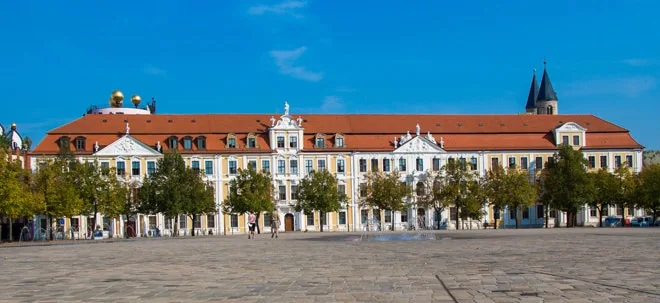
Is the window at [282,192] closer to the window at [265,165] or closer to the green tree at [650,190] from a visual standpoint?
the window at [265,165]

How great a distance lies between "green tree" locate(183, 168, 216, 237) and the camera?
3342 inches

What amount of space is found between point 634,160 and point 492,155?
17.9 meters

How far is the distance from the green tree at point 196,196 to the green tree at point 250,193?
2.88m

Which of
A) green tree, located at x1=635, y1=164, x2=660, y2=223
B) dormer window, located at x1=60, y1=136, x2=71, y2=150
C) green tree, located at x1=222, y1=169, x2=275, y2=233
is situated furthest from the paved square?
green tree, located at x1=635, y1=164, x2=660, y2=223

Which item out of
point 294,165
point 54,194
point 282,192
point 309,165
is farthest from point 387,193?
point 54,194

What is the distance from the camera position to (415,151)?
99.4 meters

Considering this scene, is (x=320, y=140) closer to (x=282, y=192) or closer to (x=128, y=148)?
(x=282, y=192)

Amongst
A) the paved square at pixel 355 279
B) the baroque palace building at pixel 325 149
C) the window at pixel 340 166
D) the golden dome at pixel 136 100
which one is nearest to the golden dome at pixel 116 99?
the golden dome at pixel 136 100

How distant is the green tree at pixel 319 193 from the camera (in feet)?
300

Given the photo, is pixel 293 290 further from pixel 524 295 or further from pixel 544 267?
pixel 544 267

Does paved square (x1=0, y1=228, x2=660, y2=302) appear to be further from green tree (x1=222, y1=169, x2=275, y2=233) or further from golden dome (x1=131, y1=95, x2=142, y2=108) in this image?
golden dome (x1=131, y1=95, x2=142, y2=108)

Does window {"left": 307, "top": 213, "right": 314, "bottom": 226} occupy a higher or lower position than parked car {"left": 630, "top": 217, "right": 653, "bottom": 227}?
higher

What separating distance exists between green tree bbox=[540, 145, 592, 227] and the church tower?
135 feet

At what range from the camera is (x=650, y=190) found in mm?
89625
